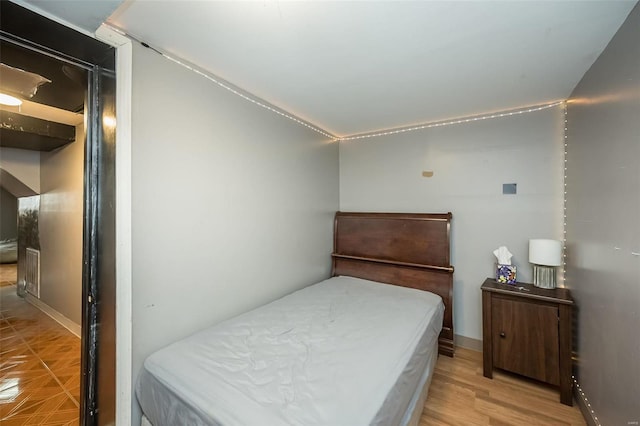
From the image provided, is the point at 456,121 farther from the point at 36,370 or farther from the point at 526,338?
the point at 36,370

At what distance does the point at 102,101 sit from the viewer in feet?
4.72

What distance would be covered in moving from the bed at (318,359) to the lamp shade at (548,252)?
0.70 metres

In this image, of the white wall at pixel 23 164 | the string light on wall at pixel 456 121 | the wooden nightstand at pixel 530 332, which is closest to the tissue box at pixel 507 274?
the wooden nightstand at pixel 530 332

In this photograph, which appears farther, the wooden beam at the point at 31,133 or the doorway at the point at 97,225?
the wooden beam at the point at 31,133

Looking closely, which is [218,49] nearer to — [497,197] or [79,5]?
[79,5]

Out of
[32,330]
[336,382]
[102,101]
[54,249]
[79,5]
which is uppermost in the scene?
[79,5]

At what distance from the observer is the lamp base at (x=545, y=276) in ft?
6.98

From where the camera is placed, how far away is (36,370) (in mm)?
2248

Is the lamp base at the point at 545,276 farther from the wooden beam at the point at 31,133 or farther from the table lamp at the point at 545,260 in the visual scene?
the wooden beam at the point at 31,133

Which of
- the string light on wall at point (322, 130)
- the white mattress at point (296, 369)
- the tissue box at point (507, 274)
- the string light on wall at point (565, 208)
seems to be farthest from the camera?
the tissue box at point (507, 274)

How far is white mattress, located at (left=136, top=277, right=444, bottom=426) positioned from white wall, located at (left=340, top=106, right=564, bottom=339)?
3.05 ft

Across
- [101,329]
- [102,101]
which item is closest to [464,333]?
[101,329]

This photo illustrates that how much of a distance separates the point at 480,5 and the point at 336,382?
6.18 ft

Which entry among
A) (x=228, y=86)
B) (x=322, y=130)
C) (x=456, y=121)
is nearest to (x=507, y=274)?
(x=456, y=121)
